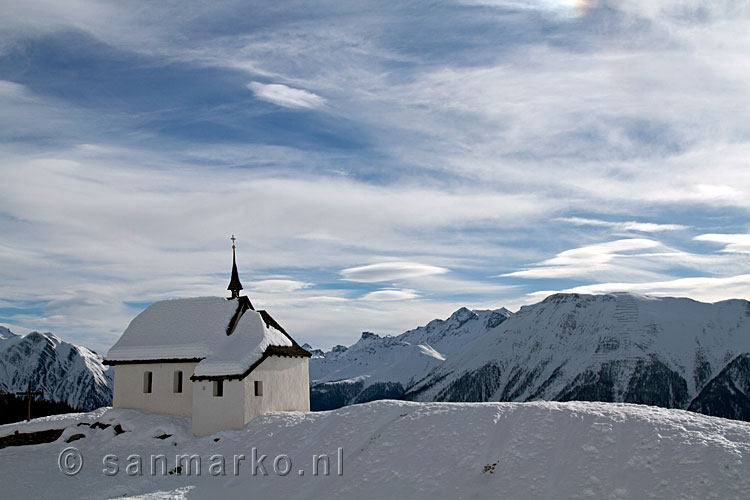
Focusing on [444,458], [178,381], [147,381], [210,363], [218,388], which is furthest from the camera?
[147,381]

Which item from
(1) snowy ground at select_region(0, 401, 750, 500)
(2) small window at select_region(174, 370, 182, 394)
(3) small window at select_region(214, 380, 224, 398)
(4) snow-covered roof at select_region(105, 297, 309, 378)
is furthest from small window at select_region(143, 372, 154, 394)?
→ (3) small window at select_region(214, 380, 224, 398)

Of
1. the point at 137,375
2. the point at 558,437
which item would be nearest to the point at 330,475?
the point at 558,437

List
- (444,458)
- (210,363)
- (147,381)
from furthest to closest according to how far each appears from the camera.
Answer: (147,381) < (210,363) < (444,458)

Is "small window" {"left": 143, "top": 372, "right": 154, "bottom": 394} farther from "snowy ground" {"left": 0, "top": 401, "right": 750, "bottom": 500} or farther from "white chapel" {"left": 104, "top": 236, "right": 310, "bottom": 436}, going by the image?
"snowy ground" {"left": 0, "top": 401, "right": 750, "bottom": 500}

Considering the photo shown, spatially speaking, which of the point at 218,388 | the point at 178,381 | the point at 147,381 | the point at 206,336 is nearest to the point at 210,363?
the point at 218,388

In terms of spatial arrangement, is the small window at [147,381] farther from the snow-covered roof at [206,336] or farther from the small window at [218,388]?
the small window at [218,388]

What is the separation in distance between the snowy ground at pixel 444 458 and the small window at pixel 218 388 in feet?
10.6

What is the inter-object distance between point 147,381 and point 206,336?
18.8 ft

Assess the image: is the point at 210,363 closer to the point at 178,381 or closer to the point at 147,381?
the point at 178,381

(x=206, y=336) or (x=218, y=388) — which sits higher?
(x=206, y=336)

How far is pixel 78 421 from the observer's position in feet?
160

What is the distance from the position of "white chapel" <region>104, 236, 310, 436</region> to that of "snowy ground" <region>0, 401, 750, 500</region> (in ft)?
9.12

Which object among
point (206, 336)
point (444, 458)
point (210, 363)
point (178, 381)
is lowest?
point (444, 458)

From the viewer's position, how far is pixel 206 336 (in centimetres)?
5031
